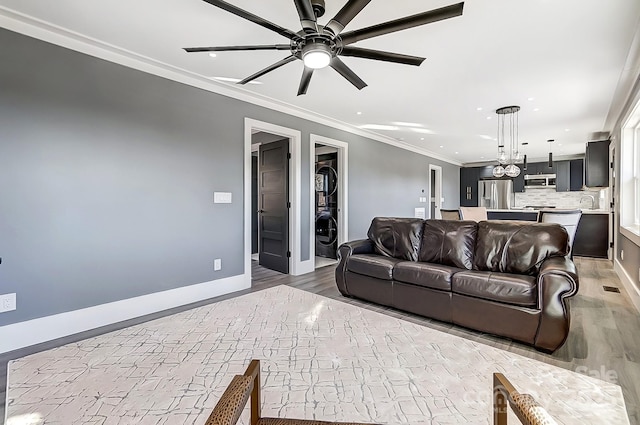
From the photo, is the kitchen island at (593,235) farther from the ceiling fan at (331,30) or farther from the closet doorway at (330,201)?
the ceiling fan at (331,30)

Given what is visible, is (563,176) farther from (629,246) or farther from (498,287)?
(498,287)

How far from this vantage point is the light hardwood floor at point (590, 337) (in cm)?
197

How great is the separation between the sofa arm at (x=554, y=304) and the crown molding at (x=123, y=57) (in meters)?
3.68

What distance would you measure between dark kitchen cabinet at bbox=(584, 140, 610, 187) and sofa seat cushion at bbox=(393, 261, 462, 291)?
485 centimetres

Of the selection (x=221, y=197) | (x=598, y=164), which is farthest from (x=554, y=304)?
(x=598, y=164)

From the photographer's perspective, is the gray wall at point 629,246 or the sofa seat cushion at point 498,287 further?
the gray wall at point 629,246

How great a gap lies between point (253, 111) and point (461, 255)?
10.2ft

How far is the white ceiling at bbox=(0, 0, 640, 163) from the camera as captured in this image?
7.33ft

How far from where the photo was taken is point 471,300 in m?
2.64

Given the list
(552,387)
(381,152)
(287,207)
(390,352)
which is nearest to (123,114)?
(287,207)

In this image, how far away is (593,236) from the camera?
20.4ft

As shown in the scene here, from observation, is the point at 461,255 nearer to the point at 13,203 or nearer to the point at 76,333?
the point at 76,333

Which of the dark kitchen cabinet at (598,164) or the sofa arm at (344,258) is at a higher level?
the dark kitchen cabinet at (598,164)

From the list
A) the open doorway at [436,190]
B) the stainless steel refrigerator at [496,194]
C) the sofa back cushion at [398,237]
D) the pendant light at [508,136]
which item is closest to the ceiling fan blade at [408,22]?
the sofa back cushion at [398,237]
